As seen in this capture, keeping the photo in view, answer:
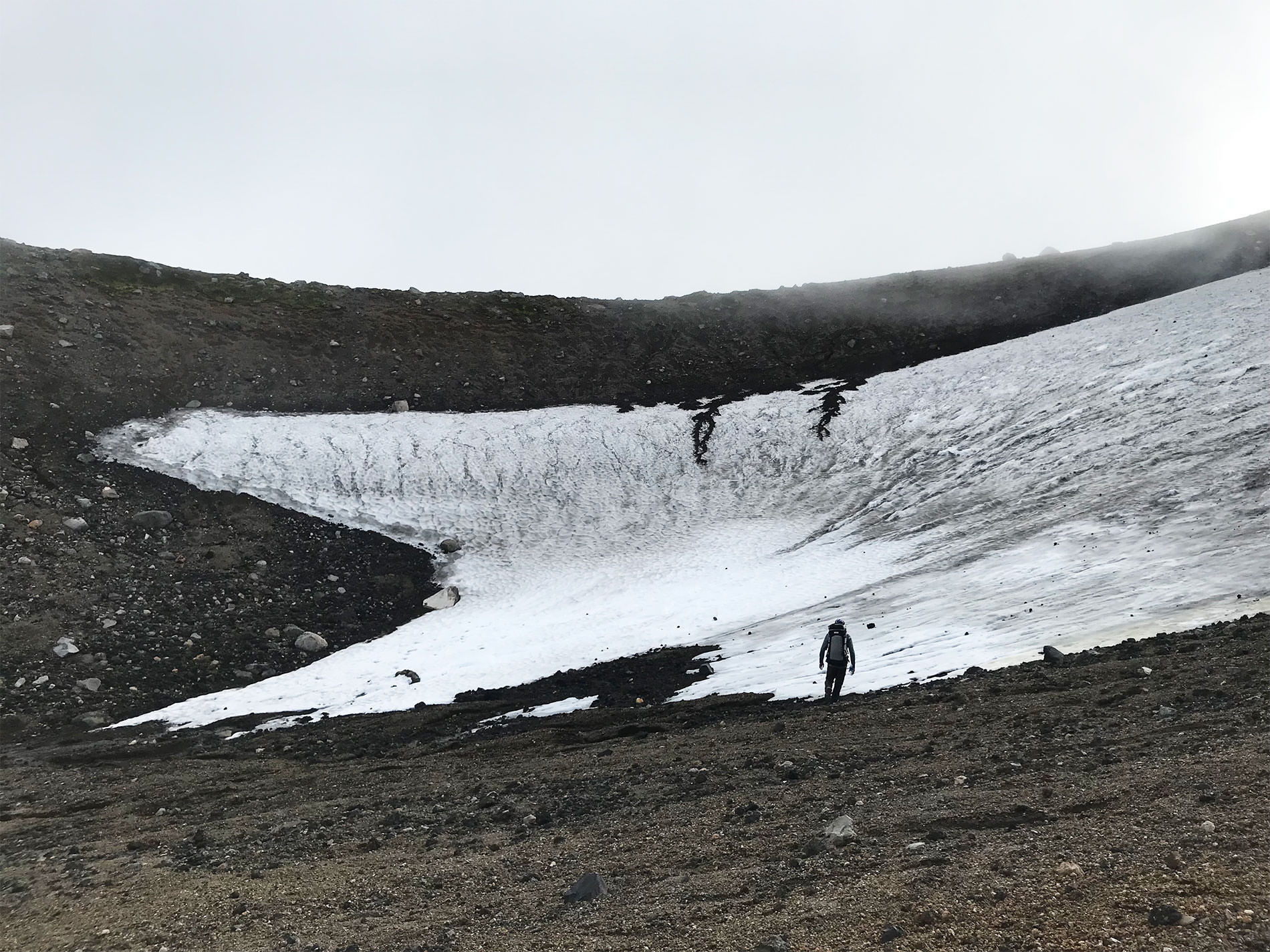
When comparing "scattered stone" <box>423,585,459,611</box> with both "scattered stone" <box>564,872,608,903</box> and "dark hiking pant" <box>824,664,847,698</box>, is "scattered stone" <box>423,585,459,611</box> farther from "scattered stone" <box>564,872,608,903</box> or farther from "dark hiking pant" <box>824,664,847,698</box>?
"scattered stone" <box>564,872,608,903</box>

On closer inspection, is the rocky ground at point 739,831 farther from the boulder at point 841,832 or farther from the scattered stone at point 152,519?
the scattered stone at point 152,519

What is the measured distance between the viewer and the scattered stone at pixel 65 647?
886 inches

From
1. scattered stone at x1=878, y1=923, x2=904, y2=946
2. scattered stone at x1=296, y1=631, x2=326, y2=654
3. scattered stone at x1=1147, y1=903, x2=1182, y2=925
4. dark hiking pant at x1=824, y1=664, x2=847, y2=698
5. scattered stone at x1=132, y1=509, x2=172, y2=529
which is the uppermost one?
scattered stone at x1=132, y1=509, x2=172, y2=529

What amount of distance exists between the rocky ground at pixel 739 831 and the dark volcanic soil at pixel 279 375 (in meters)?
9.14

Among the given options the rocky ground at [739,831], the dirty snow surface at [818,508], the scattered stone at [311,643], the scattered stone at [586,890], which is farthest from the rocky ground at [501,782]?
the dirty snow surface at [818,508]

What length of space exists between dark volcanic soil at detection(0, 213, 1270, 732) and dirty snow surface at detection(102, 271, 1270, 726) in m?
1.90

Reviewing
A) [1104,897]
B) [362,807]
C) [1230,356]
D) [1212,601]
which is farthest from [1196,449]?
[362,807]

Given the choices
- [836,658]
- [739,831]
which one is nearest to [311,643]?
[836,658]

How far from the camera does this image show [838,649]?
50.3 feet

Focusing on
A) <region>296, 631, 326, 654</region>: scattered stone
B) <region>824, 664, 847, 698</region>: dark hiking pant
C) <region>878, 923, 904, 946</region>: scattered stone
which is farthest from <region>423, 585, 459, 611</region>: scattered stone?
<region>878, 923, 904, 946</region>: scattered stone

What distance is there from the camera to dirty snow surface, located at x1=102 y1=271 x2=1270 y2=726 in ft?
61.0

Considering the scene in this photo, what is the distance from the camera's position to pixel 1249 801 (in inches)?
274

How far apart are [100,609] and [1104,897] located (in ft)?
86.5

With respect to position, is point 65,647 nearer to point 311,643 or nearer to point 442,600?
point 311,643
